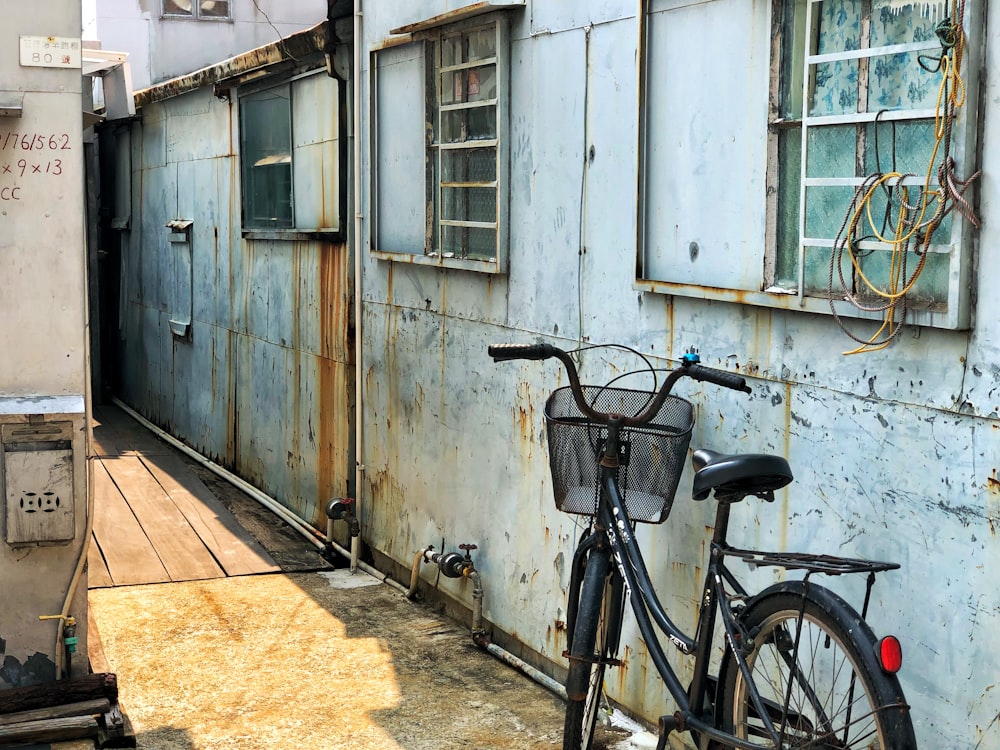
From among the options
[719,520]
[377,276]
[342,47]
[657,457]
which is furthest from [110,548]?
[719,520]

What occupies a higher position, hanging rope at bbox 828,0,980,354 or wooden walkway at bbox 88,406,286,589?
hanging rope at bbox 828,0,980,354

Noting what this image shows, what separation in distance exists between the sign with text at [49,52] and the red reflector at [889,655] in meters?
3.80

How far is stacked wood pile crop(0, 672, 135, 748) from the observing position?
193 inches

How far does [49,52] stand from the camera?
16.6ft

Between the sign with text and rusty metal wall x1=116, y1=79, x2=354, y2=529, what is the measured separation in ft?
9.74

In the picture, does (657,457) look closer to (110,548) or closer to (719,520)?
(719,520)

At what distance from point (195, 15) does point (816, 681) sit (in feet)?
42.3

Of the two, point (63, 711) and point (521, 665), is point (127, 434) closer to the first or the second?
point (521, 665)

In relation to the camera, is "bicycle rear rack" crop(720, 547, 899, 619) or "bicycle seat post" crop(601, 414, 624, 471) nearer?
"bicycle rear rack" crop(720, 547, 899, 619)

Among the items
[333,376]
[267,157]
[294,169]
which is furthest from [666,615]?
[267,157]

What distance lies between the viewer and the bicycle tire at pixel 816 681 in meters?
3.17

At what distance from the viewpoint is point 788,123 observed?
4051 millimetres

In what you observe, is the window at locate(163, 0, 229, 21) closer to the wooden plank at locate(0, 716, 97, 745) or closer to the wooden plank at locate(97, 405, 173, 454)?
the wooden plank at locate(97, 405, 173, 454)

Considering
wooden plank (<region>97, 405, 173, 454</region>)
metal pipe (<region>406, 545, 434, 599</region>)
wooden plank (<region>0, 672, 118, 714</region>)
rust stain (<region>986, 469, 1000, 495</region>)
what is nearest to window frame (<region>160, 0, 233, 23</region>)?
wooden plank (<region>97, 405, 173, 454</region>)
